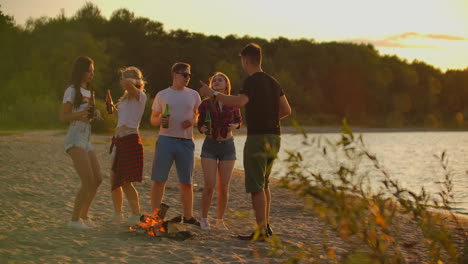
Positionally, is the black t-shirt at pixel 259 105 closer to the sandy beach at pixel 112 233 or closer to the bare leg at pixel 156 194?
the sandy beach at pixel 112 233

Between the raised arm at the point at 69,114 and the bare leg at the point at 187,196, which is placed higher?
the raised arm at the point at 69,114

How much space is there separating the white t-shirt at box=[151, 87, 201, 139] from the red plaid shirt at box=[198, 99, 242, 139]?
17 centimetres

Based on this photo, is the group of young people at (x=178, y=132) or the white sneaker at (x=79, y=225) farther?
the white sneaker at (x=79, y=225)

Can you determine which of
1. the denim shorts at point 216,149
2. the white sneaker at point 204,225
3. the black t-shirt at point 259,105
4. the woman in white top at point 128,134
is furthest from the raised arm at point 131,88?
the white sneaker at point 204,225

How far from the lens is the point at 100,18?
60.1m

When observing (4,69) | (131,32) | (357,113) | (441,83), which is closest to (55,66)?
(4,69)

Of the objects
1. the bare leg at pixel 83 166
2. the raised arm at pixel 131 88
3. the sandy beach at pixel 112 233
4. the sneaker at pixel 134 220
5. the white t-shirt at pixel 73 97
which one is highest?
the raised arm at pixel 131 88

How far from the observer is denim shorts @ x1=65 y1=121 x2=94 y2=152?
617 cm

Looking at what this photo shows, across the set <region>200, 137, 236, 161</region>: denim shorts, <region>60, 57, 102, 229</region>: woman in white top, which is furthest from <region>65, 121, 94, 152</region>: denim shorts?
<region>200, 137, 236, 161</region>: denim shorts

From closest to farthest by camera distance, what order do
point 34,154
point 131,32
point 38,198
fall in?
point 38,198 < point 34,154 < point 131,32

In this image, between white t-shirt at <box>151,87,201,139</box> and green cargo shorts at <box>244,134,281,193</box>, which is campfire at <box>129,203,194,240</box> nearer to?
white t-shirt at <box>151,87,201,139</box>

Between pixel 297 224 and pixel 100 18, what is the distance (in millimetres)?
55063

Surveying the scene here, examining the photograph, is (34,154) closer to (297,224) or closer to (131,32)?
(297,224)

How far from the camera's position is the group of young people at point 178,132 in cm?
606
